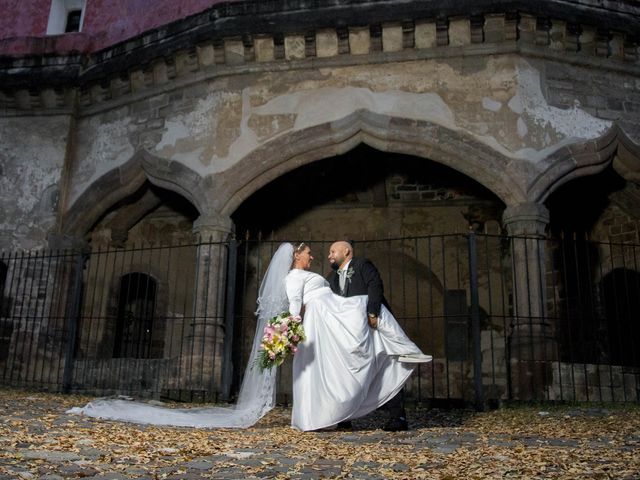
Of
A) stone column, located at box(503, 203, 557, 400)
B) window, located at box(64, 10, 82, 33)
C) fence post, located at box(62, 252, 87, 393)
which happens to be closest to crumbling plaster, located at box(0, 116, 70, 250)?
fence post, located at box(62, 252, 87, 393)

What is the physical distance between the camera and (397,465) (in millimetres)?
3551

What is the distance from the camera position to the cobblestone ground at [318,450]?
10.8 ft

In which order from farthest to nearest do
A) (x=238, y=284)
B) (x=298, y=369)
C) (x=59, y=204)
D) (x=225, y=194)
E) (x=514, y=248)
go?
(x=238, y=284), (x=59, y=204), (x=225, y=194), (x=514, y=248), (x=298, y=369)

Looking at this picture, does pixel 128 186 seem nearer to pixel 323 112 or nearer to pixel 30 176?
pixel 30 176

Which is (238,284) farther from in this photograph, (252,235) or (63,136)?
(63,136)

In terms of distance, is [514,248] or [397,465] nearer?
[397,465]

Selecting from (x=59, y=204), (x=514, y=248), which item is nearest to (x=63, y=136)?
(x=59, y=204)

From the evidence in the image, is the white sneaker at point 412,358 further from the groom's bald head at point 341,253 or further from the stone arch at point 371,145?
the stone arch at point 371,145

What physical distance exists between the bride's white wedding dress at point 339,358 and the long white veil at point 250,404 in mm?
308

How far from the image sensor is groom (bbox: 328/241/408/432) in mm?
5184

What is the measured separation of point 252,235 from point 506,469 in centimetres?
857

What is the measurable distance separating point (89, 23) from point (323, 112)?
4.91 meters

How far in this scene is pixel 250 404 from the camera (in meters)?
5.52

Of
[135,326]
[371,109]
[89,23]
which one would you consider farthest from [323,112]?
[135,326]
